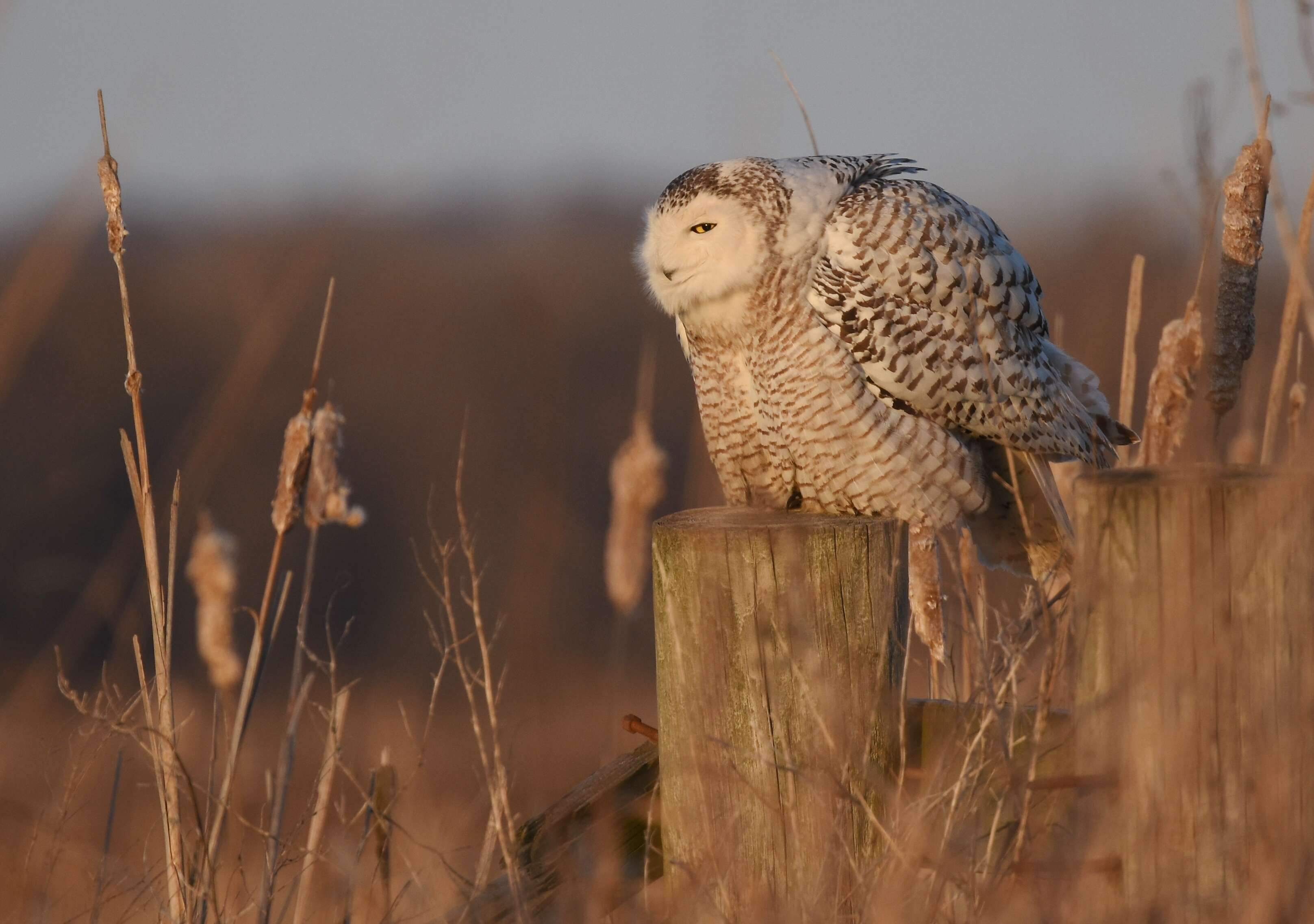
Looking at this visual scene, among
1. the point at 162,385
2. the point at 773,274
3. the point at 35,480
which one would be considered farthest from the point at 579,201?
the point at 773,274

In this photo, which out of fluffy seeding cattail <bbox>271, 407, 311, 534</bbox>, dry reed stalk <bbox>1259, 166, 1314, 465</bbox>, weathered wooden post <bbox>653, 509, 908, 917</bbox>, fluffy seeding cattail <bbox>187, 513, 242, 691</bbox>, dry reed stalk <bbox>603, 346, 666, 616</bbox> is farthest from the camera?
dry reed stalk <bbox>603, 346, 666, 616</bbox>

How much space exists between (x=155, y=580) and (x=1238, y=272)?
194cm

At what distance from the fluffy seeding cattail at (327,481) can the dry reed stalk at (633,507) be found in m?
0.62

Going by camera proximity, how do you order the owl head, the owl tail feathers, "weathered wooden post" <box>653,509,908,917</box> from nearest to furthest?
"weathered wooden post" <box>653,509,908,917</box> < the owl head < the owl tail feathers

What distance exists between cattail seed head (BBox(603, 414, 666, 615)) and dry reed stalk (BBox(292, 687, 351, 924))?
0.76m

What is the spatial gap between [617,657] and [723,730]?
0.55m

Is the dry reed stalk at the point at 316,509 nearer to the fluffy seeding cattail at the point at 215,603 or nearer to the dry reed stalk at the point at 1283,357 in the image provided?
the fluffy seeding cattail at the point at 215,603

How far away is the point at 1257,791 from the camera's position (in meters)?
1.28

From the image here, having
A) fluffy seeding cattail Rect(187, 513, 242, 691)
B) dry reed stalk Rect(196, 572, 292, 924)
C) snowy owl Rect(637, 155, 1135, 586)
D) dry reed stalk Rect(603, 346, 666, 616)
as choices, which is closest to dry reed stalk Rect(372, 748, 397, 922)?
dry reed stalk Rect(196, 572, 292, 924)

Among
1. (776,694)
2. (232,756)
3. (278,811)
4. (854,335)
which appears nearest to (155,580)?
(232,756)

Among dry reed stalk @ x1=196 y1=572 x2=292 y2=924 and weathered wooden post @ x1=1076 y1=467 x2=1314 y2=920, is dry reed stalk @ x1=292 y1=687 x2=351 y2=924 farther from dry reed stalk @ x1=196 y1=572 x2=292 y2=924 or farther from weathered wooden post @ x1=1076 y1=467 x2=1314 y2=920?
weathered wooden post @ x1=1076 y1=467 x2=1314 y2=920

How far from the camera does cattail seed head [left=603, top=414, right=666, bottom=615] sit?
2629 millimetres

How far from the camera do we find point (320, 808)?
193 cm

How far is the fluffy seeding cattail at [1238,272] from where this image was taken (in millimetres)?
2146
